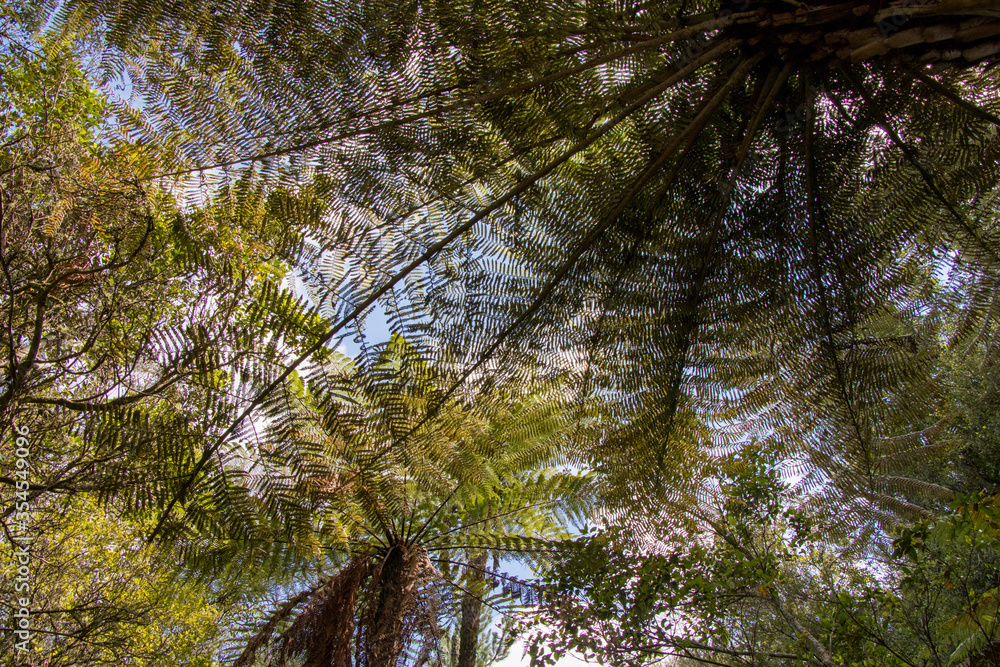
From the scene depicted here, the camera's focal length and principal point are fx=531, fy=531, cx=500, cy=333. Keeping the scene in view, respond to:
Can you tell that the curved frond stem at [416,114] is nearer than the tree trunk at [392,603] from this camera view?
Yes

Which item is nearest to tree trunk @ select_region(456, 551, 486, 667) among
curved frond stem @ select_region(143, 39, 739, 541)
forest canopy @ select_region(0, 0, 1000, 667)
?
forest canopy @ select_region(0, 0, 1000, 667)

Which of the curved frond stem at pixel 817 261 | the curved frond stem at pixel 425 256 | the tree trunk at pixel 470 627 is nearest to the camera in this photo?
the curved frond stem at pixel 425 256

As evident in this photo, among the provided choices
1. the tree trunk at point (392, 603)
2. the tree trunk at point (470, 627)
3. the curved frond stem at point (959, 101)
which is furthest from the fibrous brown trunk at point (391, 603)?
the curved frond stem at point (959, 101)

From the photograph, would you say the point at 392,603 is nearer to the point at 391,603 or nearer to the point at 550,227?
the point at 391,603

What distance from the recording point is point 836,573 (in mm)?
4422

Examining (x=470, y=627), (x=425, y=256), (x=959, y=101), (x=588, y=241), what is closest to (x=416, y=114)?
(x=425, y=256)

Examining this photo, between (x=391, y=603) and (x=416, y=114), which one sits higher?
(x=416, y=114)

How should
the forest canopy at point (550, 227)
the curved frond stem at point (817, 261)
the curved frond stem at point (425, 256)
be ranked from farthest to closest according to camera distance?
the curved frond stem at point (817, 261)
the forest canopy at point (550, 227)
the curved frond stem at point (425, 256)

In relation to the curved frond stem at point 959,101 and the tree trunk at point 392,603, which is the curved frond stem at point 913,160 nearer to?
the curved frond stem at point 959,101

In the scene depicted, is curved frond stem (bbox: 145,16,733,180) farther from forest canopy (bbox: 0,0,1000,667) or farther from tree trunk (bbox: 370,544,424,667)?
tree trunk (bbox: 370,544,424,667)

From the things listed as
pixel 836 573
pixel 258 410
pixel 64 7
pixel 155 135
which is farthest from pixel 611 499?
pixel 836 573

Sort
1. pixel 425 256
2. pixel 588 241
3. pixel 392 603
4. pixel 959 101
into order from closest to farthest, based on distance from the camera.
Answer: pixel 959 101, pixel 425 256, pixel 588 241, pixel 392 603

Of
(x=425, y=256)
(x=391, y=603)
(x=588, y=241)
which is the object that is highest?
(x=588, y=241)

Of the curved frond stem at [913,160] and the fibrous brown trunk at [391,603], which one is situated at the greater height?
the curved frond stem at [913,160]
